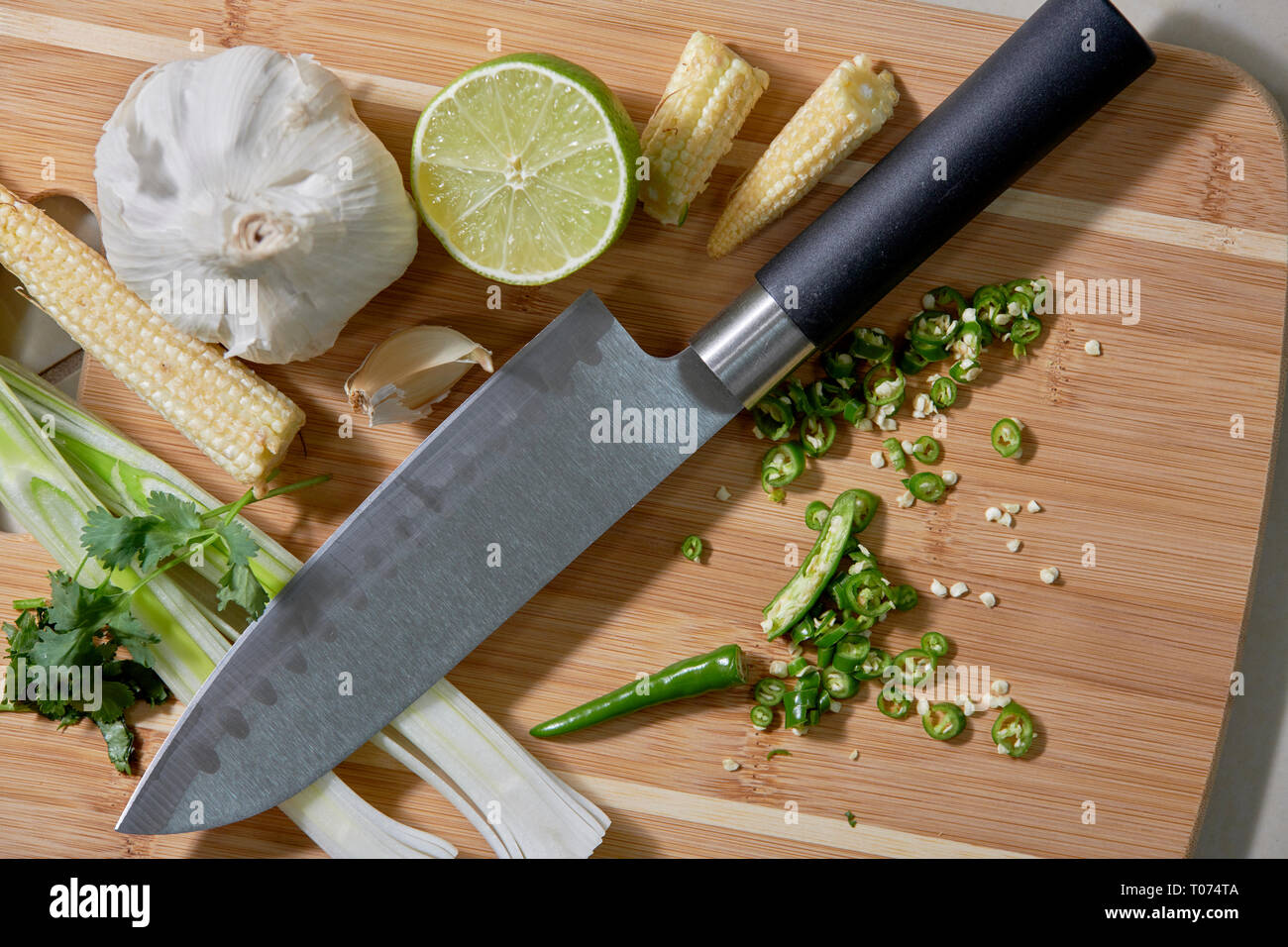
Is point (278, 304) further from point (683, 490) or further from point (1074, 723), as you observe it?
point (1074, 723)

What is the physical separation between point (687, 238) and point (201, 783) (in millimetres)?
1628

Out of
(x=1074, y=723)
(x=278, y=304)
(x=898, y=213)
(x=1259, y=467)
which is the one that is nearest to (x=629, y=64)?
(x=898, y=213)

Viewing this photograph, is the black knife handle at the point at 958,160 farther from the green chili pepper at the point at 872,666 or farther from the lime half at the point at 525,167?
the green chili pepper at the point at 872,666

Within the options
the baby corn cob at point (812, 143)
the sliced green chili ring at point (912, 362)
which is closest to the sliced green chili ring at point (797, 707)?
the sliced green chili ring at point (912, 362)

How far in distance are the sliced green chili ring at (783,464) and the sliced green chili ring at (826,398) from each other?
3.8 inches

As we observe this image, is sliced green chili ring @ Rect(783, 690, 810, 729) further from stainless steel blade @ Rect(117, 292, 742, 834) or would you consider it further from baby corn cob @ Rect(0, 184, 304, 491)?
baby corn cob @ Rect(0, 184, 304, 491)

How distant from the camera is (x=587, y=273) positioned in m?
2.00

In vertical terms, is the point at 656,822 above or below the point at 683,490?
below

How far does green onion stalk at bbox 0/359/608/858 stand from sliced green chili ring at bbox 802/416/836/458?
3.16 ft

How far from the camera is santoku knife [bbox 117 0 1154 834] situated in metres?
1.81

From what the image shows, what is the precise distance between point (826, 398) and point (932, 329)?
11.0 inches

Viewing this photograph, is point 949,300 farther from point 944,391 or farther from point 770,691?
point 770,691

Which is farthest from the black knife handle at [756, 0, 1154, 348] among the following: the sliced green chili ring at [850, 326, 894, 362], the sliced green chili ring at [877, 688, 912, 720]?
the sliced green chili ring at [877, 688, 912, 720]

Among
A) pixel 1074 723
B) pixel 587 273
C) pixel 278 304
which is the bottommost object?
pixel 1074 723
